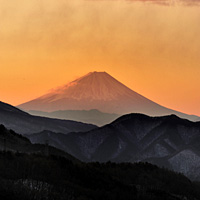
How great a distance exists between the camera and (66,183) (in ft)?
374

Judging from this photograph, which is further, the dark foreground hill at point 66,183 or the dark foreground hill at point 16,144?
the dark foreground hill at point 16,144

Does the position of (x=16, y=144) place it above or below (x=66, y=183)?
above

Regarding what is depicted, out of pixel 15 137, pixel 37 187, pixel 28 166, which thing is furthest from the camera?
pixel 15 137

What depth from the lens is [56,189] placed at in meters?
105

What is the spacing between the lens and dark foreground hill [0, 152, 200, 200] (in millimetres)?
96875

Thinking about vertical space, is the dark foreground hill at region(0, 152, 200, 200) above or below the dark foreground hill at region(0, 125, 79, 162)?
below

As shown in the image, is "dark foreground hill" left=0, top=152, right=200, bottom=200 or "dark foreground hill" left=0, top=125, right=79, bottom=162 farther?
"dark foreground hill" left=0, top=125, right=79, bottom=162

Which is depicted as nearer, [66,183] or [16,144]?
[66,183]

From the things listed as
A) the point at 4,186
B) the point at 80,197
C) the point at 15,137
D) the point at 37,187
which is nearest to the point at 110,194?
the point at 80,197

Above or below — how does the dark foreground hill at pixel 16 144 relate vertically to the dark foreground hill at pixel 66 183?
above

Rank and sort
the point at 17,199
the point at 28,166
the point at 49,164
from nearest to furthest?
the point at 17,199
the point at 28,166
the point at 49,164

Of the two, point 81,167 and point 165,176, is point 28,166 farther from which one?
point 165,176

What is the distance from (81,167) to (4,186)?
43.1 meters

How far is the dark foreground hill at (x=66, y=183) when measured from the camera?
318 feet
